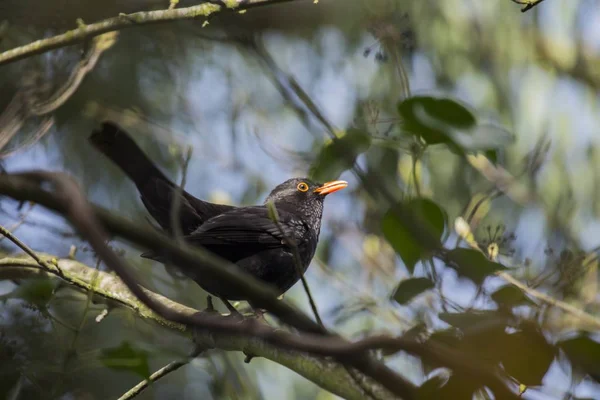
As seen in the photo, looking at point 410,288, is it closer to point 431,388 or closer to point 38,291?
point 431,388

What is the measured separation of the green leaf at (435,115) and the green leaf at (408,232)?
24cm

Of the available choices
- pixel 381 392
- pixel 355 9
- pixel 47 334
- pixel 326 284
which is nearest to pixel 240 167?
pixel 326 284

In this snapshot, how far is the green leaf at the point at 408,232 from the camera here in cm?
182

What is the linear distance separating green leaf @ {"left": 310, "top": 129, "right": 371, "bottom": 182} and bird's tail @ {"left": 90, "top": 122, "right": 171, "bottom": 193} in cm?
112

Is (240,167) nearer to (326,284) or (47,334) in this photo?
(326,284)

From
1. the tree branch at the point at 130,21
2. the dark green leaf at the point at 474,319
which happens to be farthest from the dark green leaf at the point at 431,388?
the tree branch at the point at 130,21

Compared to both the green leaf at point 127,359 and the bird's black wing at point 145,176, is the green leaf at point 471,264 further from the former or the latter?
the bird's black wing at point 145,176

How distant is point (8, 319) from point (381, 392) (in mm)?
2944

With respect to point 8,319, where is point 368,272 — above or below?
below

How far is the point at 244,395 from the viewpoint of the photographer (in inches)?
163

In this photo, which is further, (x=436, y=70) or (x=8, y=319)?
(x=436, y=70)

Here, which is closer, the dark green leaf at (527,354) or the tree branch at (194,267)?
the tree branch at (194,267)

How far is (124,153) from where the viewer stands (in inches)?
133

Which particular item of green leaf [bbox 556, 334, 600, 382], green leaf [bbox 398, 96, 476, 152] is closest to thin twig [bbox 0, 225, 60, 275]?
green leaf [bbox 398, 96, 476, 152]
